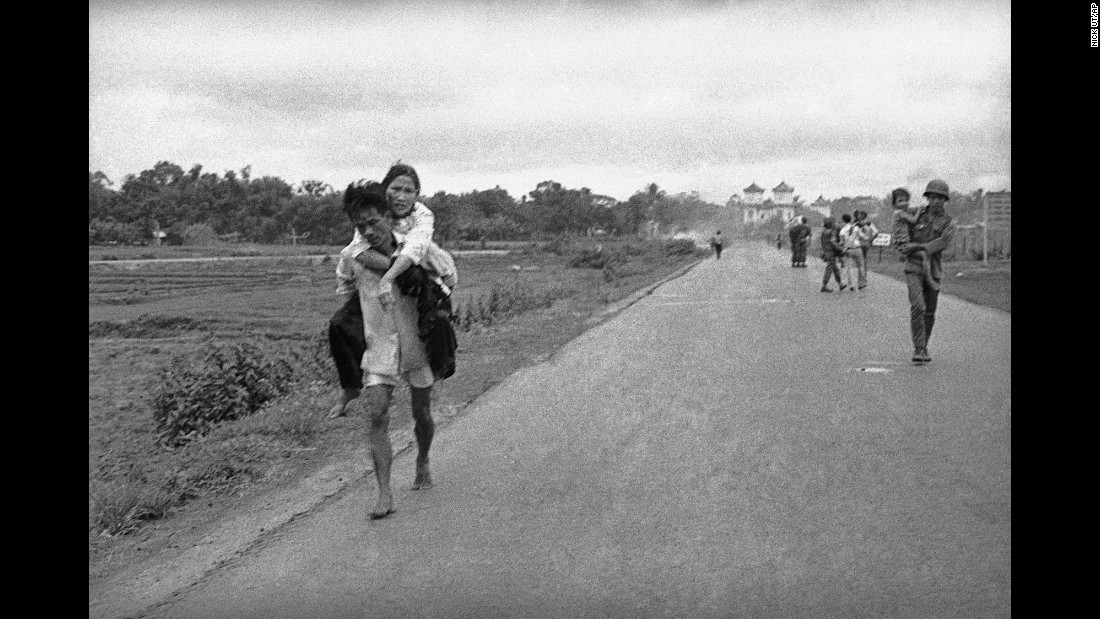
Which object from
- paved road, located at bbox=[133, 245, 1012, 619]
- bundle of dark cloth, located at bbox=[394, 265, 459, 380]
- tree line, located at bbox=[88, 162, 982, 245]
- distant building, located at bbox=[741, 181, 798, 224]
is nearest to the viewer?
paved road, located at bbox=[133, 245, 1012, 619]

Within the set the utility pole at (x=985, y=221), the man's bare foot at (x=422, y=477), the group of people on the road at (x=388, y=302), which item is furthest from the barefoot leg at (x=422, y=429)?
the utility pole at (x=985, y=221)

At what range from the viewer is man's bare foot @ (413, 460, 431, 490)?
5.97 m

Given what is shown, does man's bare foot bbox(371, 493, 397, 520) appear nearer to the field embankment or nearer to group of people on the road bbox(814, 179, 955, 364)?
the field embankment

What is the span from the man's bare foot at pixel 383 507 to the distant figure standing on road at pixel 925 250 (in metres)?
6.78

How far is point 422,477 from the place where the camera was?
5.97 meters

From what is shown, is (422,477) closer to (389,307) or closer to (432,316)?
(432,316)

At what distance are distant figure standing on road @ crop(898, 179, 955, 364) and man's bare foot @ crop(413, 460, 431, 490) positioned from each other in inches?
246

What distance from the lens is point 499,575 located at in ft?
14.4

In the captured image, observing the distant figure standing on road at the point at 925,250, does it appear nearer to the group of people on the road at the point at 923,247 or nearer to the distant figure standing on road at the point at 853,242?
the group of people on the road at the point at 923,247

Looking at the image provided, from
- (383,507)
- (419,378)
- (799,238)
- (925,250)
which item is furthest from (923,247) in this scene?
(799,238)

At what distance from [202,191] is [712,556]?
17.9 metres

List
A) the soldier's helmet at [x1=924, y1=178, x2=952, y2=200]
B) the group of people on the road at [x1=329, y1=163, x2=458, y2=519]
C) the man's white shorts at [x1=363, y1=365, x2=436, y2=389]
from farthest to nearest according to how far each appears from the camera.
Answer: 1. the soldier's helmet at [x1=924, y1=178, x2=952, y2=200]
2. the man's white shorts at [x1=363, y1=365, x2=436, y2=389]
3. the group of people on the road at [x1=329, y1=163, x2=458, y2=519]

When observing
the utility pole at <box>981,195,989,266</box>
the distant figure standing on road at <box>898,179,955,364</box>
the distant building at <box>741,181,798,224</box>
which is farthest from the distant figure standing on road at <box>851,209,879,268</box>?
the distant building at <box>741,181,798,224</box>
